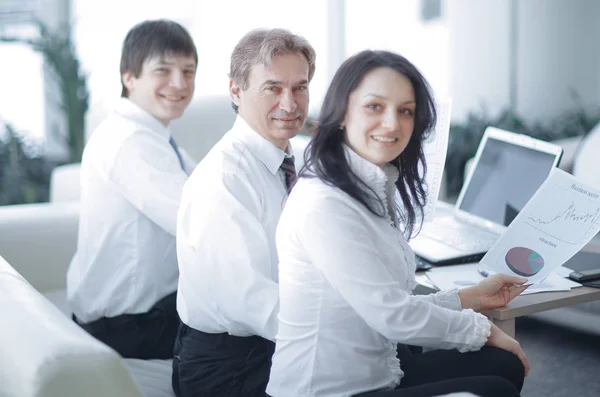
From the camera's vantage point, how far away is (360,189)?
5.07 ft

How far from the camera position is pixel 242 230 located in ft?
5.82

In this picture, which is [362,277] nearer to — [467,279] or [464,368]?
[464,368]

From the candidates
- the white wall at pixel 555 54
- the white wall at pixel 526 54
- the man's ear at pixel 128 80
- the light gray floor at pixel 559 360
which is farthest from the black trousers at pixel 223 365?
the white wall at pixel 555 54

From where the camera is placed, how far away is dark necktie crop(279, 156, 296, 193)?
6.56ft

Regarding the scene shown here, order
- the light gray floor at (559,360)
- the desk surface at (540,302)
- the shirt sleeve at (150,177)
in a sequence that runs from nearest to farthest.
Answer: the desk surface at (540,302) → the shirt sleeve at (150,177) → the light gray floor at (559,360)

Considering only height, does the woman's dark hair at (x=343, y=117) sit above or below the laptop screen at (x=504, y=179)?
above

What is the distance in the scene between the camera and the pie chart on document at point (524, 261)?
186cm

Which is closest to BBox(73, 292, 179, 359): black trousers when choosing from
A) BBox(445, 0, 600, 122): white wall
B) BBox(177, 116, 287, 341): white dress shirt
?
BBox(177, 116, 287, 341): white dress shirt

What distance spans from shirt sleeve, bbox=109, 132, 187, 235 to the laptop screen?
943 mm

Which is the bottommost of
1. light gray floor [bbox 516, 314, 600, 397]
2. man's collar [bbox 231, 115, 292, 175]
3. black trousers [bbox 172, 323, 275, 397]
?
light gray floor [bbox 516, 314, 600, 397]

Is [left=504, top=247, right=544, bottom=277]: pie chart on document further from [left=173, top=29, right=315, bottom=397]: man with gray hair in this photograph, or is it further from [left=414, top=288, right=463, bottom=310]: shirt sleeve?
[left=173, top=29, right=315, bottom=397]: man with gray hair

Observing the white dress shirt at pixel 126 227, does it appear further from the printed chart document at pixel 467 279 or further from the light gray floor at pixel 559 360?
the light gray floor at pixel 559 360

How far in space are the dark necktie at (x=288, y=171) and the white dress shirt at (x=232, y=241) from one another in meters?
0.05

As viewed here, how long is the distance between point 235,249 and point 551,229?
2.40 feet
